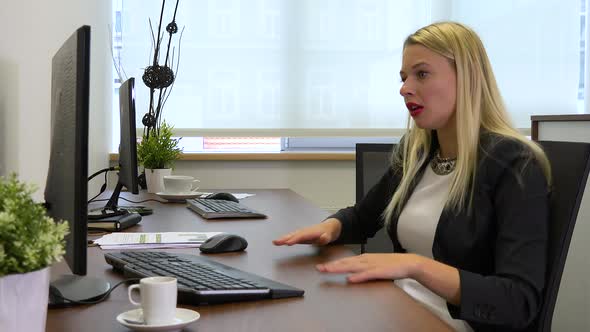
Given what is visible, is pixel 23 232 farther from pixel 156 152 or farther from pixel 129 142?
pixel 156 152

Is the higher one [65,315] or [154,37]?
[154,37]

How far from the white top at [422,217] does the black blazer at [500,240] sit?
0.29ft

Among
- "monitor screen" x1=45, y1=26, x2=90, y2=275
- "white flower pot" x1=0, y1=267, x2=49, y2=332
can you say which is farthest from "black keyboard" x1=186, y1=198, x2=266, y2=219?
"white flower pot" x1=0, y1=267, x2=49, y2=332

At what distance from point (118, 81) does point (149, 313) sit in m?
2.54

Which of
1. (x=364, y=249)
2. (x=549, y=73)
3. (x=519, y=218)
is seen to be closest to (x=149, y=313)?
(x=519, y=218)

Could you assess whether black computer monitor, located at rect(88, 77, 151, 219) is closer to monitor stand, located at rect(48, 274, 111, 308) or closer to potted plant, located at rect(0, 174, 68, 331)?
monitor stand, located at rect(48, 274, 111, 308)

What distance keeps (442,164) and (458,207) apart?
8.9 inches

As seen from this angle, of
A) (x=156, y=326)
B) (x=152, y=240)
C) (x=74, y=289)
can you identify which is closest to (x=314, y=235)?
(x=152, y=240)

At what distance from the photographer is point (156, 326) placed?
80cm

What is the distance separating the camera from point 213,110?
319 cm

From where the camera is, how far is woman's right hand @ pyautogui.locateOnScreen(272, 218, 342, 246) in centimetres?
141

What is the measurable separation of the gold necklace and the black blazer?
14 centimetres

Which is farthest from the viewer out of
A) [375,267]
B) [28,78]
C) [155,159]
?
[155,159]

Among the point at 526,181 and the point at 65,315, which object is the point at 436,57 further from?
the point at 65,315
